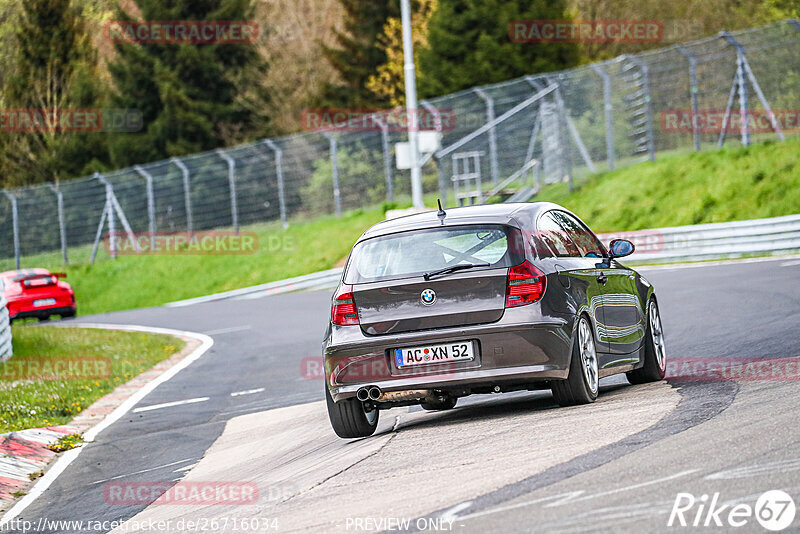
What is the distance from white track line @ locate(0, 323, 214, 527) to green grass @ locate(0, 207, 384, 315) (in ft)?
37.8

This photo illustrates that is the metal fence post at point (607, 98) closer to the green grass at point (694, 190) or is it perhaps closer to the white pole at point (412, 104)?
the green grass at point (694, 190)

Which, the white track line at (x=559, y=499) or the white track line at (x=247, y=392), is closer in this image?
the white track line at (x=559, y=499)

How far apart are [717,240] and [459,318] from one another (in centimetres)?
1665

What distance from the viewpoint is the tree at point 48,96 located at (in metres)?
57.3

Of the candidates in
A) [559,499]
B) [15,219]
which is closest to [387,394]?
[559,499]

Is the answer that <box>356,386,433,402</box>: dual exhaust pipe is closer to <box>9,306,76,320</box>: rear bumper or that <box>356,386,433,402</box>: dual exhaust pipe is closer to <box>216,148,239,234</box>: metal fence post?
<box>9,306,76,320</box>: rear bumper

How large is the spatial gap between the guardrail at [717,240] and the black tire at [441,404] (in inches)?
560

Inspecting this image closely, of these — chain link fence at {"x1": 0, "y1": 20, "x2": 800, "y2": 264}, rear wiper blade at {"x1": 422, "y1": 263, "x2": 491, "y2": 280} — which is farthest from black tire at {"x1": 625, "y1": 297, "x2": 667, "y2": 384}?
chain link fence at {"x1": 0, "y1": 20, "x2": 800, "y2": 264}

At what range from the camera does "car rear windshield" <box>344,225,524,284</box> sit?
8.28m

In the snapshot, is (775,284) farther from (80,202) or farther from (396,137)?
(80,202)

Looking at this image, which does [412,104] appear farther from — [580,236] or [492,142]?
[580,236]

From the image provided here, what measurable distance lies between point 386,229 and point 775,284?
9.12 meters

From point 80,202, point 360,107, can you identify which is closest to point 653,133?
point 80,202

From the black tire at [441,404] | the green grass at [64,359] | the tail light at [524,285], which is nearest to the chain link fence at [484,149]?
the green grass at [64,359]
